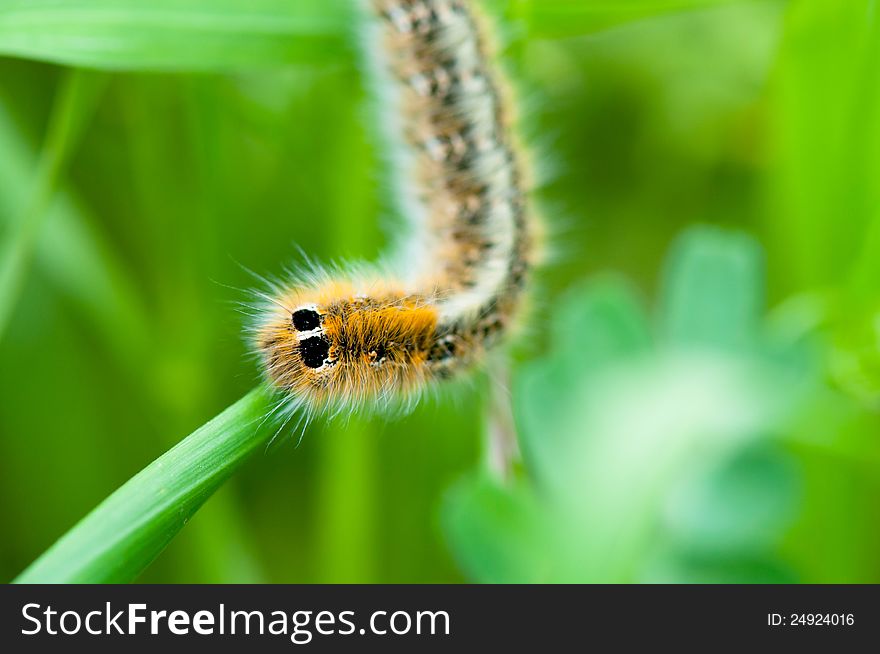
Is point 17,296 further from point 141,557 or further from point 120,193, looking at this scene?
point 141,557

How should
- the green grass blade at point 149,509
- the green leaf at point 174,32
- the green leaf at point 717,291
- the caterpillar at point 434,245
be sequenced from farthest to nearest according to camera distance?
the green leaf at point 717,291, the green leaf at point 174,32, the caterpillar at point 434,245, the green grass blade at point 149,509

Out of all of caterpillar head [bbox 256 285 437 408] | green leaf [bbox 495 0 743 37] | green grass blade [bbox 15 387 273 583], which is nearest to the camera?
green grass blade [bbox 15 387 273 583]

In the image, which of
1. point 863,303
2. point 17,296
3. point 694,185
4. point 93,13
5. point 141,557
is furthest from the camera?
point 694,185

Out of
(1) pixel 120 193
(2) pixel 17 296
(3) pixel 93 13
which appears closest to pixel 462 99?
(3) pixel 93 13

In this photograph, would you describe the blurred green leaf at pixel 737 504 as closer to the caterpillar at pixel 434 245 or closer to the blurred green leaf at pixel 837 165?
the blurred green leaf at pixel 837 165

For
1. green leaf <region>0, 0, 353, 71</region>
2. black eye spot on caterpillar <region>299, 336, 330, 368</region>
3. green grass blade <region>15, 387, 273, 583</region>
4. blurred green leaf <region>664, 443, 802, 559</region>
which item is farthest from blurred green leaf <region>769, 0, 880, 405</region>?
green grass blade <region>15, 387, 273, 583</region>

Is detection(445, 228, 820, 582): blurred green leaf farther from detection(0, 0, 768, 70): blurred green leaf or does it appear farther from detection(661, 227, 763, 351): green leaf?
detection(0, 0, 768, 70): blurred green leaf

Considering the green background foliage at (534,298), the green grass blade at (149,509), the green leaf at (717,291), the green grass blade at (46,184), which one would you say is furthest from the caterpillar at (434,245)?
the green grass blade at (46,184)
